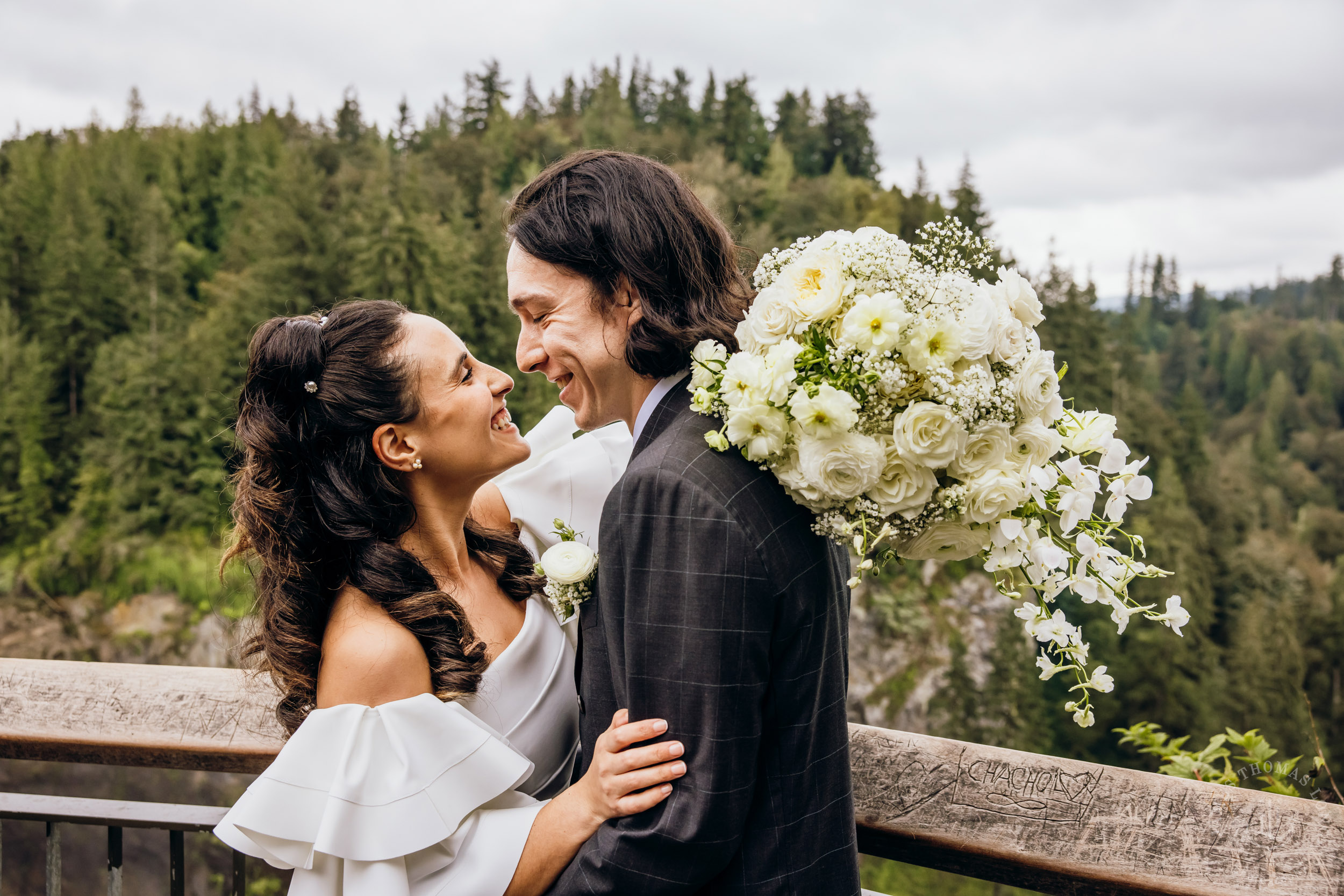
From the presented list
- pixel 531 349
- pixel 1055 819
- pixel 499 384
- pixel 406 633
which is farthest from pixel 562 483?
pixel 1055 819

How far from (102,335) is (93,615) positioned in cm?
1521

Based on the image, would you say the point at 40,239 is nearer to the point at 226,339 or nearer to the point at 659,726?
the point at 226,339

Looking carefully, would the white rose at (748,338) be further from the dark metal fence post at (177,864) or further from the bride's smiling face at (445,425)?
the dark metal fence post at (177,864)

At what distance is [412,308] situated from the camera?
3622 centimetres

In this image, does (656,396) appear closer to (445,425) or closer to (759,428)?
(759,428)

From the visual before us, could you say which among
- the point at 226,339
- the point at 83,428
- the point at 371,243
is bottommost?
the point at 83,428

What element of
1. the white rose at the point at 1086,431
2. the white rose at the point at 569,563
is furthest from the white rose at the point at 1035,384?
the white rose at the point at 569,563

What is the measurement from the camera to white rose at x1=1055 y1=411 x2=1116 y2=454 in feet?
5.23

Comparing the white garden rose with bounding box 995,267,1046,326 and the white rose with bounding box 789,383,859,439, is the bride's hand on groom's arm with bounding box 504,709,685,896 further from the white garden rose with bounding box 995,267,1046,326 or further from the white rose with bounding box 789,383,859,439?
the white garden rose with bounding box 995,267,1046,326

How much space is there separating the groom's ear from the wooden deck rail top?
1.00 meters

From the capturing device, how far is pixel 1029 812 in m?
1.81

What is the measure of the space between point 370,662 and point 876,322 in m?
1.23

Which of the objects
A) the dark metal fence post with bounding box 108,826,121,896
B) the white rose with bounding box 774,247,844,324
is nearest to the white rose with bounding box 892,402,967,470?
the white rose with bounding box 774,247,844,324

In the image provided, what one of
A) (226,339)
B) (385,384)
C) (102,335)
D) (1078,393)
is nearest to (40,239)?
(102,335)
